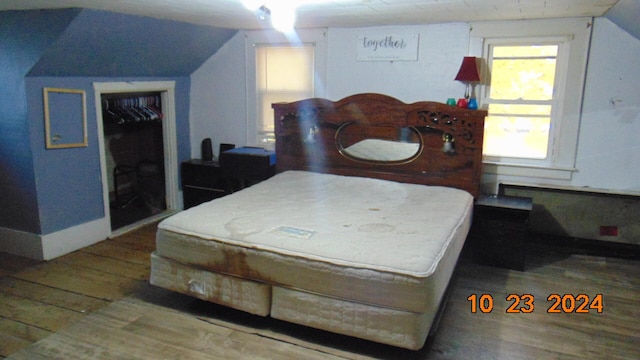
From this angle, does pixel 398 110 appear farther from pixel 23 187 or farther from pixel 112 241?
pixel 23 187

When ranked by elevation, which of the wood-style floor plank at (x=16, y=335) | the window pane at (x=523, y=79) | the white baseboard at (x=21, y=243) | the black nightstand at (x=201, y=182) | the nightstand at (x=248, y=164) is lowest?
the wood-style floor plank at (x=16, y=335)

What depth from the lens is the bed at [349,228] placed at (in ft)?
7.62

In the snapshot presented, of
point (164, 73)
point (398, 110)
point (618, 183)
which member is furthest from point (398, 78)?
point (164, 73)

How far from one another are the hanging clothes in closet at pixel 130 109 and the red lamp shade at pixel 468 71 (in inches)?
119

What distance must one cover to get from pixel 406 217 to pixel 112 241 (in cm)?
270

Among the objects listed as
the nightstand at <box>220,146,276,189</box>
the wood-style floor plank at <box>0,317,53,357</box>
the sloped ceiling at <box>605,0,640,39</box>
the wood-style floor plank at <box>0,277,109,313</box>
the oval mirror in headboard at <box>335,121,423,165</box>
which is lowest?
the wood-style floor plank at <box>0,317,53,357</box>

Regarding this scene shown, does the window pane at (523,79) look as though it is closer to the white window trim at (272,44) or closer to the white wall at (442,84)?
the white wall at (442,84)

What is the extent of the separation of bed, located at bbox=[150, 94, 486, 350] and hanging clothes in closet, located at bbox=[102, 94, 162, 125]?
148cm

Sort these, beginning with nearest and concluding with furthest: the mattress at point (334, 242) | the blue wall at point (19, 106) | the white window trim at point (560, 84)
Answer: the mattress at point (334, 242) → the blue wall at point (19, 106) → the white window trim at point (560, 84)

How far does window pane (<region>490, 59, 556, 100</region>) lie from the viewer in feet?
12.6

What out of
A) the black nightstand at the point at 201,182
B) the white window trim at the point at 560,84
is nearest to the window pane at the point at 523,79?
the white window trim at the point at 560,84

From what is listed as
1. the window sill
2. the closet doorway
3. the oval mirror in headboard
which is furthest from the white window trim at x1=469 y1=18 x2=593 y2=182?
the closet doorway

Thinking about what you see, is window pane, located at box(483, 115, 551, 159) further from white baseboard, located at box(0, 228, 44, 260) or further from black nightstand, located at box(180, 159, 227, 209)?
white baseboard, located at box(0, 228, 44, 260)

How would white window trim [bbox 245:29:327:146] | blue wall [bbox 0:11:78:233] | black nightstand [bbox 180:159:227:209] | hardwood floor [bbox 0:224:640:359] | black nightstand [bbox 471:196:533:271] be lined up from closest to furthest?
hardwood floor [bbox 0:224:640:359] → blue wall [bbox 0:11:78:233] → black nightstand [bbox 471:196:533:271] → white window trim [bbox 245:29:327:146] → black nightstand [bbox 180:159:227:209]
